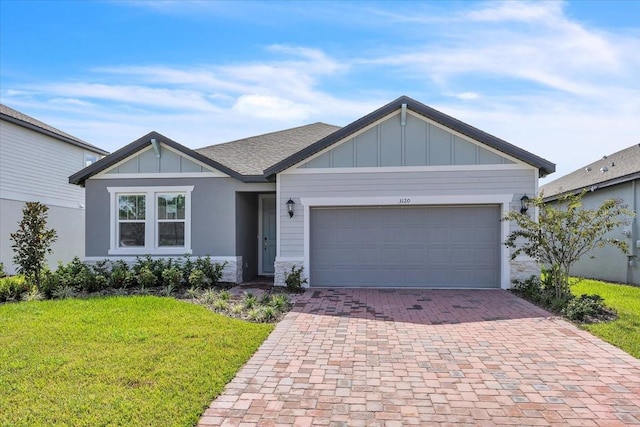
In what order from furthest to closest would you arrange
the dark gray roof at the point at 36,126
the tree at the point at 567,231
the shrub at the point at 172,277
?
the dark gray roof at the point at 36,126, the shrub at the point at 172,277, the tree at the point at 567,231

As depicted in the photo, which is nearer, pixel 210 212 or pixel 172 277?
pixel 172 277

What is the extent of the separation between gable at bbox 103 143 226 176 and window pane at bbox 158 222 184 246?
1468mm

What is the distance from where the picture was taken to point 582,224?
8.50 metres

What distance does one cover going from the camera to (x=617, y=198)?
1288 cm

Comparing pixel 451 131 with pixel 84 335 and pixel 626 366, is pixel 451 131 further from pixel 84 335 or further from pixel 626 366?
pixel 84 335

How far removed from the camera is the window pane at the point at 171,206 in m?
11.6

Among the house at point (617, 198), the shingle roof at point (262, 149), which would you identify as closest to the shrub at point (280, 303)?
the shingle roof at point (262, 149)

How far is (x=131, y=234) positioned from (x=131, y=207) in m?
0.77

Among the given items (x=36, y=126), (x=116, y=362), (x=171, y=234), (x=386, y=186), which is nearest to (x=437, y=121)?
(x=386, y=186)

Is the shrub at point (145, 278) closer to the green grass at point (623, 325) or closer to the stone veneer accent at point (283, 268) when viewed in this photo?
the stone veneer accent at point (283, 268)

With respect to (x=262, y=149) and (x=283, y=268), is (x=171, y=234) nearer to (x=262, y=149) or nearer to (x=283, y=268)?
(x=283, y=268)

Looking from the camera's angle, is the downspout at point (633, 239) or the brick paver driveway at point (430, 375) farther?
the downspout at point (633, 239)

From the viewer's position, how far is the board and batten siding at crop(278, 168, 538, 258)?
402 inches

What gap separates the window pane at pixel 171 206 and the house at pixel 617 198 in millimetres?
9931
